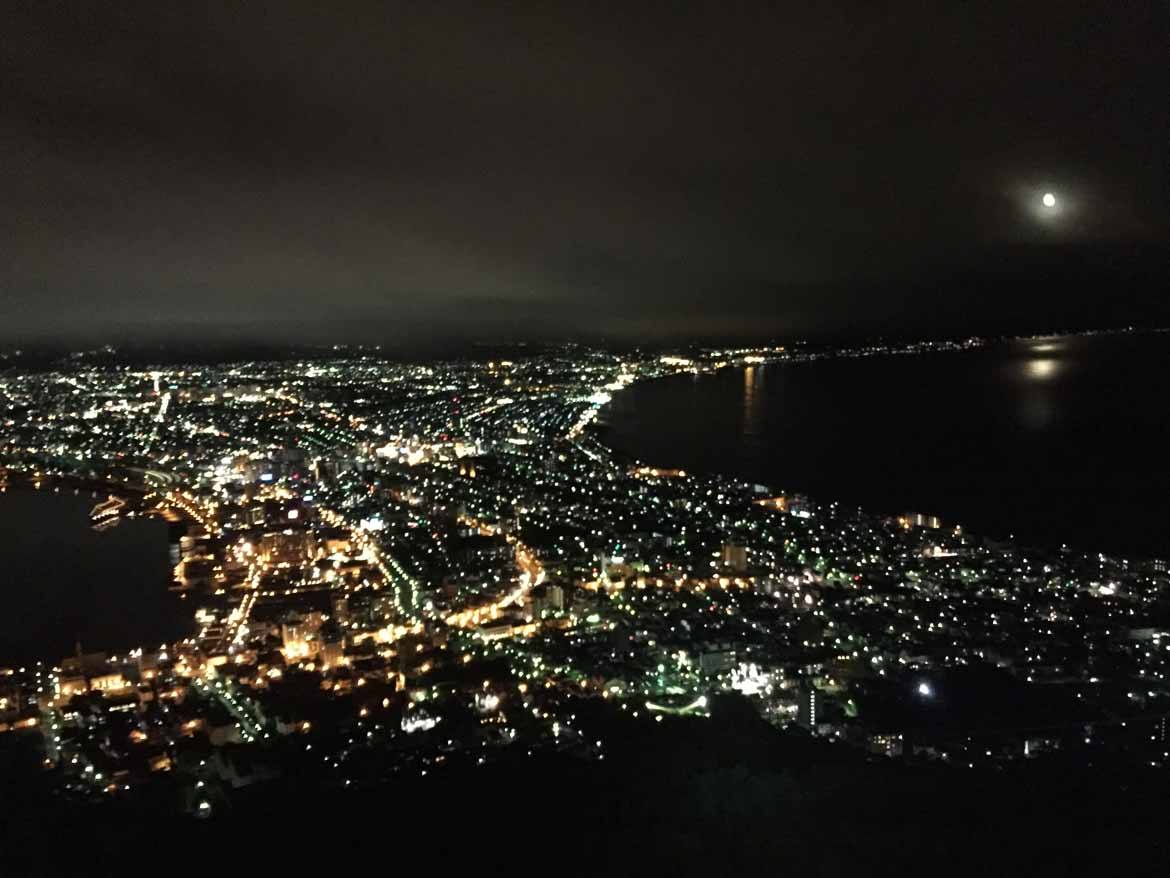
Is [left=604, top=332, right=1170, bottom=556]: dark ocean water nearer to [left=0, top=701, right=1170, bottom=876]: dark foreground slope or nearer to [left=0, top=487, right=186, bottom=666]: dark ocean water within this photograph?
[left=0, top=701, right=1170, bottom=876]: dark foreground slope

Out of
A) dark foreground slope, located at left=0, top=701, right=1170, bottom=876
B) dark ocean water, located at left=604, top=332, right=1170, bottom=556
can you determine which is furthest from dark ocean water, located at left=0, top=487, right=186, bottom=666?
dark ocean water, located at left=604, top=332, right=1170, bottom=556

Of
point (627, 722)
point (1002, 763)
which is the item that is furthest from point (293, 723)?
point (1002, 763)

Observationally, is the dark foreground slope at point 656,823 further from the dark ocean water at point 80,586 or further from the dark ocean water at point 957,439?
the dark ocean water at point 957,439

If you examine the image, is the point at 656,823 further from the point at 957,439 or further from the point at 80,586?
the point at 957,439

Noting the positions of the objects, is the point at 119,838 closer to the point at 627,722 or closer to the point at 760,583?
the point at 627,722

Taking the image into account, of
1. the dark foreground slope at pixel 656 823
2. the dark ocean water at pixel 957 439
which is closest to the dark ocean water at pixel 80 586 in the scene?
the dark foreground slope at pixel 656 823

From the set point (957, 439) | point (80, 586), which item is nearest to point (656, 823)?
point (80, 586)
